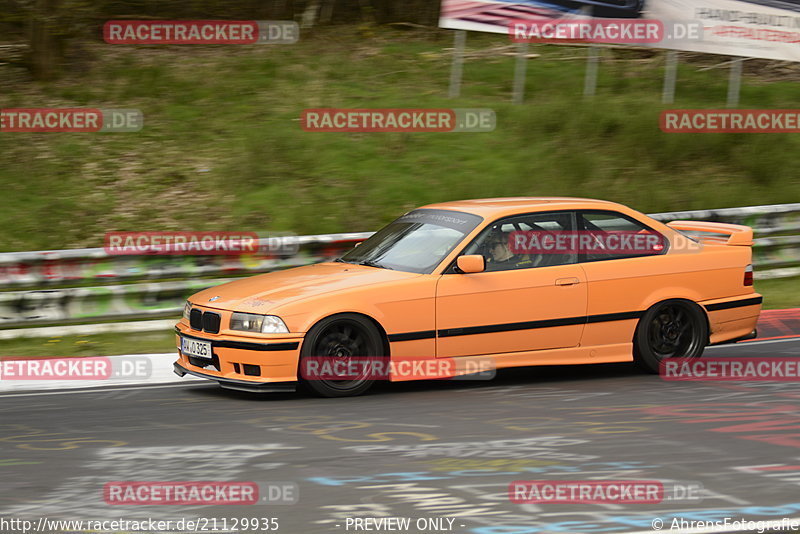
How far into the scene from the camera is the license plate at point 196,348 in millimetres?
8323

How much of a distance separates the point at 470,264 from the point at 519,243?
0.64m

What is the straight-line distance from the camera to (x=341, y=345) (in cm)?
817

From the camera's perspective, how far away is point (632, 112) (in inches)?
725

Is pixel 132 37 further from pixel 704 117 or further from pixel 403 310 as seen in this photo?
pixel 403 310

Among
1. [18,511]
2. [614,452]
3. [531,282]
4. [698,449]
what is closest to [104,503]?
[18,511]

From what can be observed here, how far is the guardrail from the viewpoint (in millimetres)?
11391
